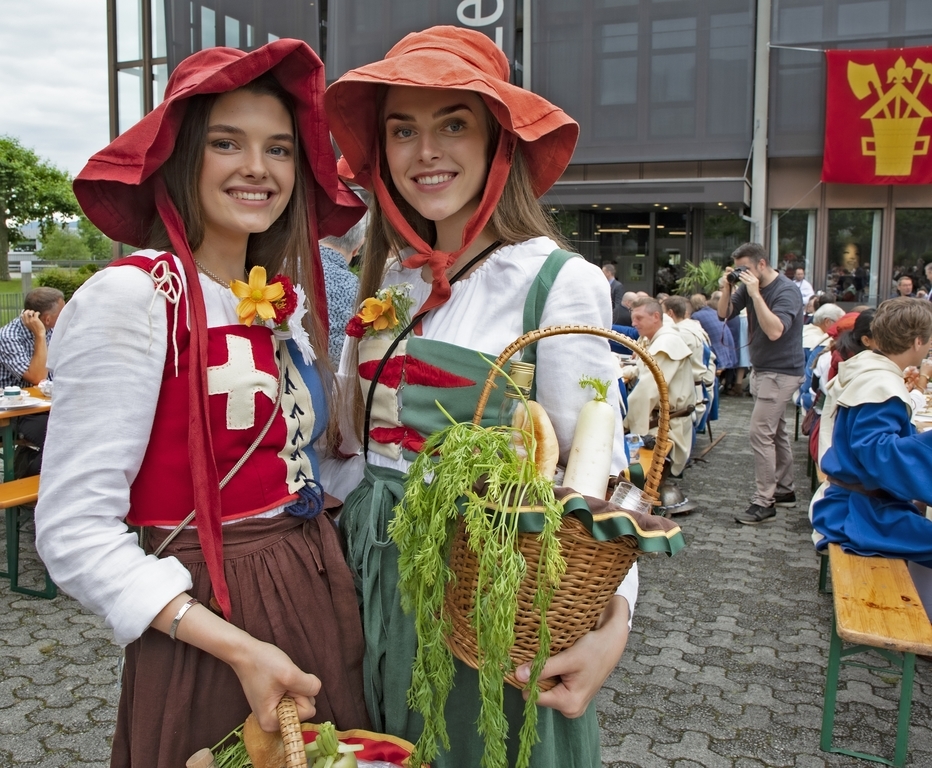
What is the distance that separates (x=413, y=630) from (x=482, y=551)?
1.55 ft

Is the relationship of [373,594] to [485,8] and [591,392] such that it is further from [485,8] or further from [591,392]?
[485,8]

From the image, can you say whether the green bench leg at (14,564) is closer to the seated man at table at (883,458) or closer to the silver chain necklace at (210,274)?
the silver chain necklace at (210,274)

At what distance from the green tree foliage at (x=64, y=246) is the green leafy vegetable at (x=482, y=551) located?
49.1 m

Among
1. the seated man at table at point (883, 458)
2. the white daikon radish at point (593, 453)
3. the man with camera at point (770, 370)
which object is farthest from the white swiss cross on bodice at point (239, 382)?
the man with camera at point (770, 370)

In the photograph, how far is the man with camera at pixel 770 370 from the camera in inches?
248

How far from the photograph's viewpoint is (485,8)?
1427cm

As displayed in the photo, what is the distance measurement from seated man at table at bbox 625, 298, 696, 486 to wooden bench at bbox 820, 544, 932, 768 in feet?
9.73

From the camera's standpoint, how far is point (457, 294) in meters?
1.60

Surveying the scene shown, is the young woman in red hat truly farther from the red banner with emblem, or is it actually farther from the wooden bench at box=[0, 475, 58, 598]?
the red banner with emblem

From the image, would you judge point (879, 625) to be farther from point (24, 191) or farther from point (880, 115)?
point (24, 191)

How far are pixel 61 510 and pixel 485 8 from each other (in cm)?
1477

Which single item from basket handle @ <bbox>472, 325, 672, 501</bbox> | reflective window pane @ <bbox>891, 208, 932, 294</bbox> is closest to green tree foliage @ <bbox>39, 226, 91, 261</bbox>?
reflective window pane @ <bbox>891, 208, 932, 294</bbox>

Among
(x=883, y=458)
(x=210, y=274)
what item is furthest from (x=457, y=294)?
(x=883, y=458)

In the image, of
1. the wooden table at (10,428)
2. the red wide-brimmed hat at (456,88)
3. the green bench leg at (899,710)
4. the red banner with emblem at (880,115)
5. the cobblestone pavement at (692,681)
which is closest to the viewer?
the red wide-brimmed hat at (456,88)
